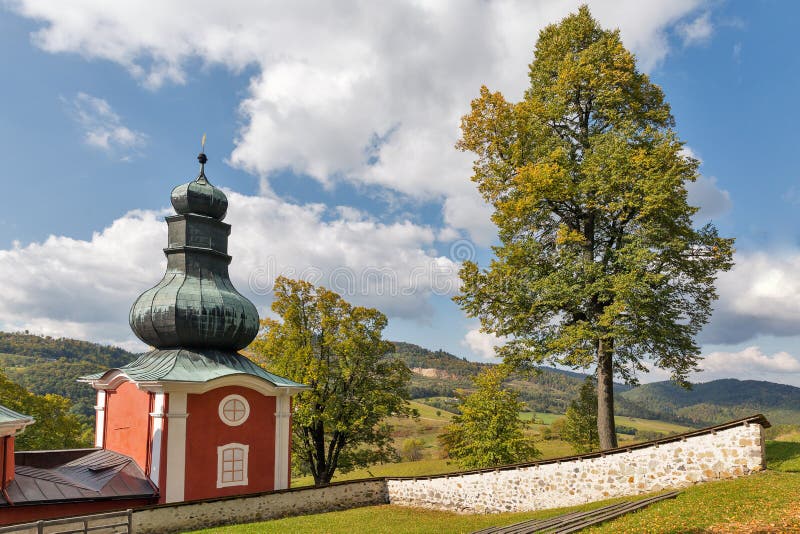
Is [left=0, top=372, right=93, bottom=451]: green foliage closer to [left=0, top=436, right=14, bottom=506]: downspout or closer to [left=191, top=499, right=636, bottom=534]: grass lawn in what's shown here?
[left=0, top=436, right=14, bottom=506]: downspout

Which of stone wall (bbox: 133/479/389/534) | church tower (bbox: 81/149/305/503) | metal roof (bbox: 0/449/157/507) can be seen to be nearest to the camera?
stone wall (bbox: 133/479/389/534)

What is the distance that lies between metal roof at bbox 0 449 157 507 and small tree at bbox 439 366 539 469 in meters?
13.4

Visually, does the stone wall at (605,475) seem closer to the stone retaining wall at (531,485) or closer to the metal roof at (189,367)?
the stone retaining wall at (531,485)

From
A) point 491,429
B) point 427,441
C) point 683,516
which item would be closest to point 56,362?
point 427,441

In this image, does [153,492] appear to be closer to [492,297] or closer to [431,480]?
[431,480]

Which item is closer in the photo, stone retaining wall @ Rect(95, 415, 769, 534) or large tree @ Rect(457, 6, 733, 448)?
stone retaining wall @ Rect(95, 415, 769, 534)

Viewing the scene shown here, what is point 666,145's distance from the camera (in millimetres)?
15859

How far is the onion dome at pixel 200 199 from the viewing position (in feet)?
64.7

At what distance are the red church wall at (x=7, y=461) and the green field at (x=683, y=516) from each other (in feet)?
17.4

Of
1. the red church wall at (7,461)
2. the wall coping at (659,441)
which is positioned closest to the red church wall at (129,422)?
the red church wall at (7,461)

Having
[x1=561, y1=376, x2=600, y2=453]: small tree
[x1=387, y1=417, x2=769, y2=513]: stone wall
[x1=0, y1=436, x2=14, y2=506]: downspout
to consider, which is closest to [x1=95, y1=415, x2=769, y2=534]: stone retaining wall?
[x1=387, y1=417, x2=769, y2=513]: stone wall

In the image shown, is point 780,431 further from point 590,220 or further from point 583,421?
point 590,220

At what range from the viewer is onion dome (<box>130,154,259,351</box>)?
702 inches

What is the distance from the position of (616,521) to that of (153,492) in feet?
42.6
